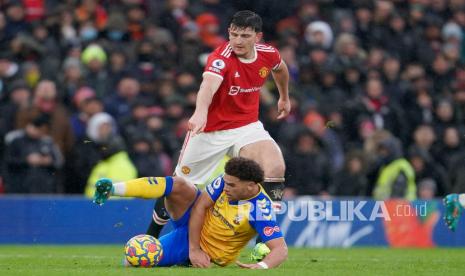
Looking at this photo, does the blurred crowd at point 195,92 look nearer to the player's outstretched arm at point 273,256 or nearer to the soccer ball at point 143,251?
the soccer ball at point 143,251

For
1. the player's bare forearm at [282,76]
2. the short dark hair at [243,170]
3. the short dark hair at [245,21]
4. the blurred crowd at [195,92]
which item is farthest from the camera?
the blurred crowd at [195,92]

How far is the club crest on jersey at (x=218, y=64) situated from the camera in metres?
11.6

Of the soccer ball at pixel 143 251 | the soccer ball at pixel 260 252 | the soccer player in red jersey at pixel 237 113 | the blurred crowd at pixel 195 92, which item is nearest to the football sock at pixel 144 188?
the soccer ball at pixel 143 251

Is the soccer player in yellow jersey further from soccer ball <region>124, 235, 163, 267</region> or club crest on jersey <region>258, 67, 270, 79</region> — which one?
club crest on jersey <region>258, 67, 270, 79</region>

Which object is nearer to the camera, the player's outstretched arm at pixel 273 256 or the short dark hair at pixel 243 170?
the short dark hair at pixel 243 170

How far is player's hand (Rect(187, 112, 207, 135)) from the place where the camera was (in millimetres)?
10820

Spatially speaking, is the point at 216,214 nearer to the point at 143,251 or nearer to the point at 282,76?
the point at 143,251

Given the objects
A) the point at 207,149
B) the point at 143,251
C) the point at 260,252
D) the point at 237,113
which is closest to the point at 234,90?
the point at 237,113

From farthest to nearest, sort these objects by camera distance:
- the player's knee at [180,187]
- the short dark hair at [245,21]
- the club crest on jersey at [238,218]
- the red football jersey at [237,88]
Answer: the red football jersey at [237,88], the short dark hair at [245,21], the player's knee at [180,187], the club crest on jersey at [238,218]

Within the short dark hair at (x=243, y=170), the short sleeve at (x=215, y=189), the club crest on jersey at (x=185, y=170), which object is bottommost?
the club crest on jersey at (x=185, y=170)

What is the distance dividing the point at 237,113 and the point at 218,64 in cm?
64

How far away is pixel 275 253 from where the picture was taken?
10109 mm

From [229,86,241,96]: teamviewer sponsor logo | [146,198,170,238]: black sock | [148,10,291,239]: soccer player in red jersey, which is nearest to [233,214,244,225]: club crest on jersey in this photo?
[148,10,291,239]: soccer player in red jersey

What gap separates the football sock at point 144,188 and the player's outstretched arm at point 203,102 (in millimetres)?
721
